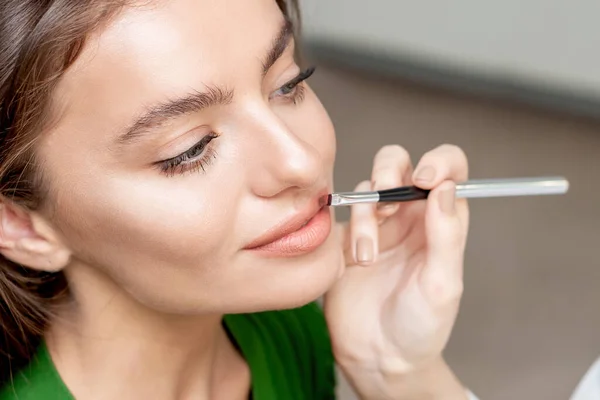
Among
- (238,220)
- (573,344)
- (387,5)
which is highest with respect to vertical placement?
(387,5)

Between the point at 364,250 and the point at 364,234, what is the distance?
0.02 m

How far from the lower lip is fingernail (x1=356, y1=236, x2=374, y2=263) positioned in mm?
Result: 60

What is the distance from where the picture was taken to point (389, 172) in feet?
2.92

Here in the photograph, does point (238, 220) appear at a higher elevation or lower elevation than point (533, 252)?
higher

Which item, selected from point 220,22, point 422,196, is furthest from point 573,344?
point 220,22

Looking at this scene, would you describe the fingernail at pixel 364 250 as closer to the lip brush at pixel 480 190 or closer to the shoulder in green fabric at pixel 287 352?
the lip brush at pixel 480 190

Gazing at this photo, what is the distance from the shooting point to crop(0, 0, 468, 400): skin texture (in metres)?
0.69

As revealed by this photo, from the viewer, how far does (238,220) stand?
0.75 m

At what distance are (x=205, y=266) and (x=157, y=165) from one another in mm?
109

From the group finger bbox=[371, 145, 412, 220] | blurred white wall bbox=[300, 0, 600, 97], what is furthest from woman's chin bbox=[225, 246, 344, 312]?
blurred white wall bbox=[300, 0, 600, 97]

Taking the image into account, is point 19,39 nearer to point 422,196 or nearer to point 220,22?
point 220,22

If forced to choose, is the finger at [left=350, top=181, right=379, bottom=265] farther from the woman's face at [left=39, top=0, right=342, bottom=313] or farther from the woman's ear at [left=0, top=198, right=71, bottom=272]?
the woman's ear at [left=0, top=198, right=71, bottom=272]

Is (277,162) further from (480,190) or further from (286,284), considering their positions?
(480,190)

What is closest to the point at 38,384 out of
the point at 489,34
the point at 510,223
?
the point at 510,223
